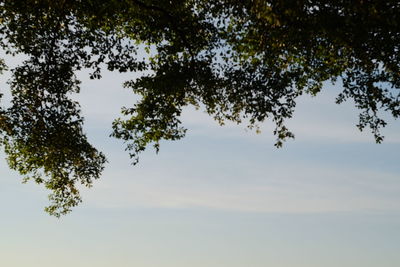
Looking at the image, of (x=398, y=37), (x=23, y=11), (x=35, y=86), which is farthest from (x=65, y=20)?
(x=398, y=37)

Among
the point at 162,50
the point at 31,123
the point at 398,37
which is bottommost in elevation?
the point at 31,123

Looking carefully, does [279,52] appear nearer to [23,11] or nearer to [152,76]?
[152,76]

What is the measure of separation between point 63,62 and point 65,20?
5.90ft

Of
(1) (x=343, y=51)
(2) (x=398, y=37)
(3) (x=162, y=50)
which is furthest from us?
(3) (x=162, y=50)

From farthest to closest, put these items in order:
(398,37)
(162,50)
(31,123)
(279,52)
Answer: (162,50) < (31,123) < (279,52) < (398,37)

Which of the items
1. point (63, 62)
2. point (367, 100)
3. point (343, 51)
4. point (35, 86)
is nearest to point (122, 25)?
point (63, 62)

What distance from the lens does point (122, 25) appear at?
65.4 feet

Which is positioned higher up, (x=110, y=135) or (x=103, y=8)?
(x=103, y=8)

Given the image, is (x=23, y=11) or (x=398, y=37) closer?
(x=398, y=37)

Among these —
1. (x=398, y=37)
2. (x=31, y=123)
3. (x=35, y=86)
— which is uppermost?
(x=398, y=37)

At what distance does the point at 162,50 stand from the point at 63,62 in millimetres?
4525

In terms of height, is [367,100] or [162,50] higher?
[162,50]

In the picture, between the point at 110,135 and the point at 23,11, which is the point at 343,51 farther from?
the point at 23,11

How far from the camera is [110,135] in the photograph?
68.3 ft
